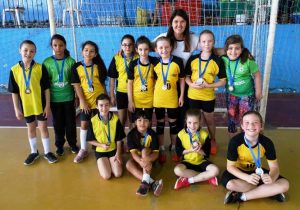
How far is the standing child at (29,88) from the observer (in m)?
2.67

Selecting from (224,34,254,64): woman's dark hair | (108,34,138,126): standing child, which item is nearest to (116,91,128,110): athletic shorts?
(108,34,138,126): standing child

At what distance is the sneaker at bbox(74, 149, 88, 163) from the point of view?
2.89 metres

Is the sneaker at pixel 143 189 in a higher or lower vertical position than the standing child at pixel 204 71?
lower

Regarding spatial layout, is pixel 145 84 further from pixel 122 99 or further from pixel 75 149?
pixel 75 149

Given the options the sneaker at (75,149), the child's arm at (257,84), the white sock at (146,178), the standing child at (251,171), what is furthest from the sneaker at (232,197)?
the sneaker at (75,149)

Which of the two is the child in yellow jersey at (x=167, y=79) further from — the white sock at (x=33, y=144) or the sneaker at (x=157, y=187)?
the white sock at (x=33, y=144)

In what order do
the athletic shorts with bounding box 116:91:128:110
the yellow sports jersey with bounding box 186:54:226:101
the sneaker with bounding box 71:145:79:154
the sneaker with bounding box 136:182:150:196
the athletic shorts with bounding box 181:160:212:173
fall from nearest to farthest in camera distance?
the sneaker with bounding box 136:182:150:196
the athletic shorts with bounding box 181:160:212:173
the yellow sports jersey with bounding box 186:54:226:101
the athletic shorts with bounding box 116:91:128:110
the sneaker with bounding box 71:145:79:154

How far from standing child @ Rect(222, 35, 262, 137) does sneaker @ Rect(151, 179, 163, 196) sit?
1046 millimetres

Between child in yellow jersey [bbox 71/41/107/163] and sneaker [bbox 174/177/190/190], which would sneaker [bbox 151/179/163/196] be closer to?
sneaker [bbox 174/177/190/190]

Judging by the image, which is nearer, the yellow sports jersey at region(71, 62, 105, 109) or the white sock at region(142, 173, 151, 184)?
the white sock at region(142, 173, 151, 184)

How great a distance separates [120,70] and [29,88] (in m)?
0.85

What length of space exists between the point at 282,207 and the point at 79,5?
417 cm

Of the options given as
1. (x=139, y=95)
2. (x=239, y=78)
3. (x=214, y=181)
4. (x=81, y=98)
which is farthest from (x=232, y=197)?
(x=81, y=98)

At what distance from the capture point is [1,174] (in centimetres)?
268
